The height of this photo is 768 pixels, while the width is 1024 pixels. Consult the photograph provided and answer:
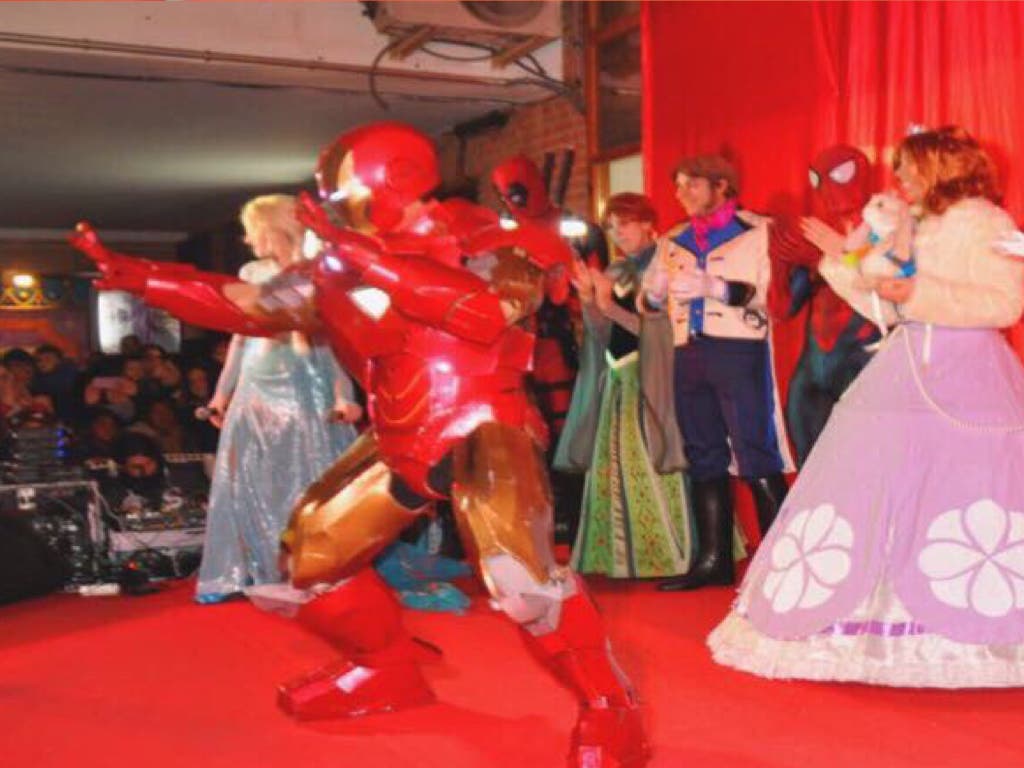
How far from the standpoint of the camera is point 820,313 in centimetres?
468

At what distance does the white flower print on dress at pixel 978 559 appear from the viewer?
328 cm

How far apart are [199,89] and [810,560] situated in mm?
6076

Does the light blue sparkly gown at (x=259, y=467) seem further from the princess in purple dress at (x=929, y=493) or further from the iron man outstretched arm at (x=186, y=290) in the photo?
the princess in purple dress at (x=929, y=493)

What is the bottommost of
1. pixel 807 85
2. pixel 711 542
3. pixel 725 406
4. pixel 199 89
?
pixel 711 542

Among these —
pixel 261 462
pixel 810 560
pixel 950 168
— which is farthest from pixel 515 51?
pixel 810 560

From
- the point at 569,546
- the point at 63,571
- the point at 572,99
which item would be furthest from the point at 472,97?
the point at 63,571

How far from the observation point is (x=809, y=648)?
3.42m

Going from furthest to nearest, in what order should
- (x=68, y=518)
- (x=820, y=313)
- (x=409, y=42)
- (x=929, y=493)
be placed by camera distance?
(x=409, y=42), (x=68, y=518), (x=820, y=313), (x=929, y=493)

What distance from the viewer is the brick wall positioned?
7715 mm

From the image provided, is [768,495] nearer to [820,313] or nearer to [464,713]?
[820,313]

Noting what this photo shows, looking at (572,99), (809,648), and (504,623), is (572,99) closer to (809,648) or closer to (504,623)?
(504,623)

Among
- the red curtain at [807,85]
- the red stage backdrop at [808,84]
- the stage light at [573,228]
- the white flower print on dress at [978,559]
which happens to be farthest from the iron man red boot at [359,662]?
the stage light at [573,228]

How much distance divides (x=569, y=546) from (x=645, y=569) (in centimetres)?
107

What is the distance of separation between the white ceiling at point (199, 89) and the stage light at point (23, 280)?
173 inches
